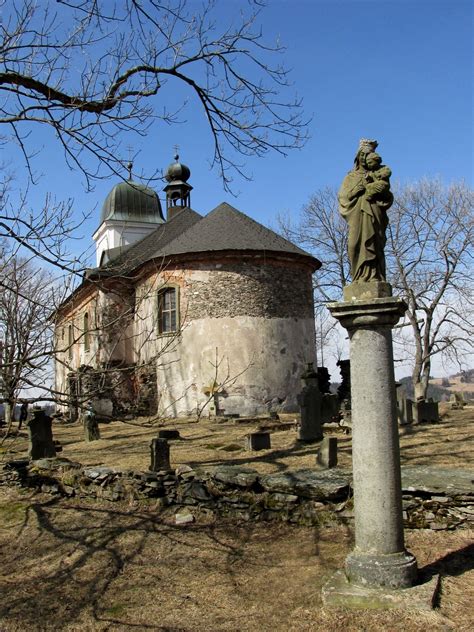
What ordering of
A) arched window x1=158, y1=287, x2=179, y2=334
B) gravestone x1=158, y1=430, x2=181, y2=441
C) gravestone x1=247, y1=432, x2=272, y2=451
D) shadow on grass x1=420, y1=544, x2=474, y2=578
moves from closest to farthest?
shadow on grass x1=420, y1=544, x2=474, y2=578 < gravestone x1=247, y1=432, x2=272, y2=451 < gravestone x1=158, y1=430, x2=181, y2=441 < arched window x1=158, y1=287, x2=179, y2=334

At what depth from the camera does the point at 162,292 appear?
69.2ft

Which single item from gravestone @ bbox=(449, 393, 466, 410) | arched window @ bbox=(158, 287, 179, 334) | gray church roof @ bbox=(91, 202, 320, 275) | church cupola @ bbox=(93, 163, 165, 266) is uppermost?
church cupola @ bbox=(93, 163, 165, 266)

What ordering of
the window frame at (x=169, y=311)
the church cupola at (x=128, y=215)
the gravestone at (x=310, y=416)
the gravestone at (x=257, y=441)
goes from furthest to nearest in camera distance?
1. the church cupola at (x=128, y=215)
2. the window frame at (x=169, y=311)
3. the gravestone at (x=310, y=416)
4. the gravestone at (x=257, y=441)

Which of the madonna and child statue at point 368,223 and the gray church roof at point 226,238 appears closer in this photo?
the madonna and child statue at point 368,223

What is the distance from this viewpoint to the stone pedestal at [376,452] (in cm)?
486

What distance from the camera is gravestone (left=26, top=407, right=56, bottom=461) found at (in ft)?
37.1

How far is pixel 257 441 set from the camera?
1123cm

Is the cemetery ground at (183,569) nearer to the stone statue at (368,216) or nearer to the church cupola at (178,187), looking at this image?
the stone statue at (368,216)

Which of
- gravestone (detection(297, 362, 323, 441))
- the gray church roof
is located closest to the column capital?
gravestone (detection(297, 362, 323, 441))

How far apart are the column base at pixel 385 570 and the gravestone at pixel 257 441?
20.7 feet

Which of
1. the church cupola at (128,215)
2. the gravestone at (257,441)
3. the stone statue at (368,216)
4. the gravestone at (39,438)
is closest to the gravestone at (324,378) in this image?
the gravestone at (257,441)

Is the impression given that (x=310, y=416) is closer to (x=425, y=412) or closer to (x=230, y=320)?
(x=425, y=412)

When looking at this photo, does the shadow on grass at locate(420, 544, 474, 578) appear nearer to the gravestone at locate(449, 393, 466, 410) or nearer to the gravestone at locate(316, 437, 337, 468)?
the gravestone at locate(316, 437, 337, 468)

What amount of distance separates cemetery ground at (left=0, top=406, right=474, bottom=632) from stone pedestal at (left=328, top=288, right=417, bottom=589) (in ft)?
1.26
